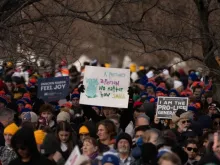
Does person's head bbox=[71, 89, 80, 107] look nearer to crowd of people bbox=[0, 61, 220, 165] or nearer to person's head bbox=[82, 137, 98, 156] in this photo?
crowd of people bbox=[0, 61, 220, 165]

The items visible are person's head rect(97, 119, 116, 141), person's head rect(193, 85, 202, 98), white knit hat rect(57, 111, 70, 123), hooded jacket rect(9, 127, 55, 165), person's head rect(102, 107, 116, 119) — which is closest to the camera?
hooded jacket rect(9, 127, 55, 165)

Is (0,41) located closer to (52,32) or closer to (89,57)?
(52,32)

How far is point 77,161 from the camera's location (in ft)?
34.7

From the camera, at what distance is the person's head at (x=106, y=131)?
13742 millimetres

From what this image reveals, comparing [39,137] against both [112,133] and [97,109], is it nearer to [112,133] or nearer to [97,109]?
[112,133]

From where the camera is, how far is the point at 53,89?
19906 mm

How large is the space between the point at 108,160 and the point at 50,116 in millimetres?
5467

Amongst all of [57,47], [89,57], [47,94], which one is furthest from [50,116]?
[89,57]

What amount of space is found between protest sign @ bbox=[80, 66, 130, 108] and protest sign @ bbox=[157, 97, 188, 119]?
2.14 feet

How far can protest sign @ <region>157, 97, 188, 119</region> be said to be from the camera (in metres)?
17.8

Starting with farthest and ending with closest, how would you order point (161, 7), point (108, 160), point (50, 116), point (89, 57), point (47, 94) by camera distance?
point (89, 57)
point (47, 94)
point (161, 7)
point (50, 116)
point (108, 160)

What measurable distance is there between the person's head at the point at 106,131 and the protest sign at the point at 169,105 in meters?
3.94

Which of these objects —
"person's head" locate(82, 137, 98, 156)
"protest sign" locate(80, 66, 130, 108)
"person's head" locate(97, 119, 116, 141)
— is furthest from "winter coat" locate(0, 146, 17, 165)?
"protest sign" locate(80, 66, 130, 108)

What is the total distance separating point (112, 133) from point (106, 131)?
0.34 feet
